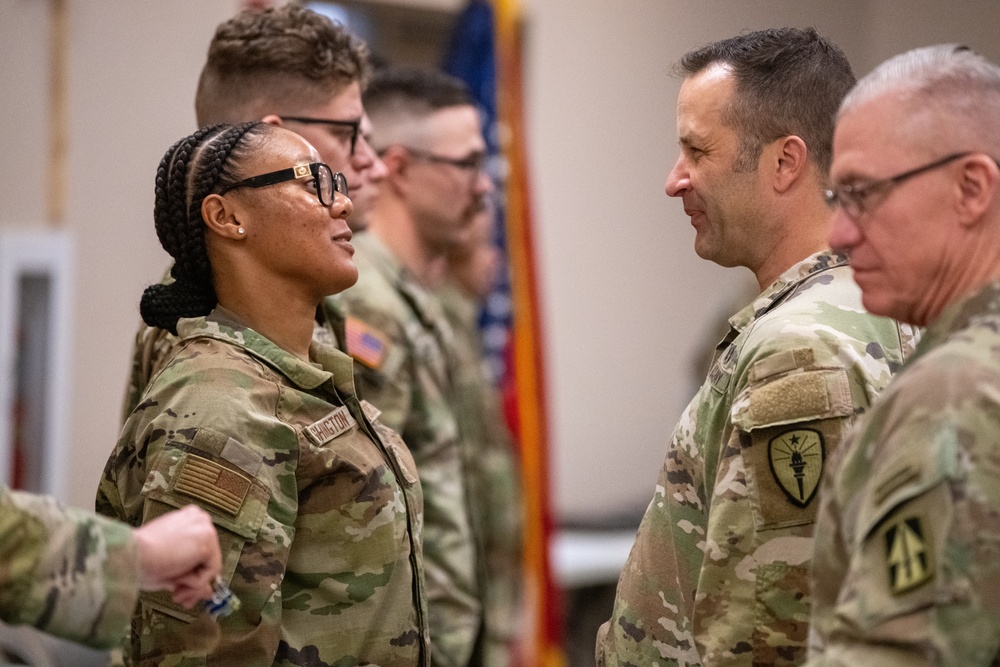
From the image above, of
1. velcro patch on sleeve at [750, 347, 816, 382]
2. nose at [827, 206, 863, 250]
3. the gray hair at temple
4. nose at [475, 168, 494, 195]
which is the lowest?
velcro patch on sleeve at [750, 347, 816, 382]

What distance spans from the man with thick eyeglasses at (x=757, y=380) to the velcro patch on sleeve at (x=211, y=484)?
577 mm

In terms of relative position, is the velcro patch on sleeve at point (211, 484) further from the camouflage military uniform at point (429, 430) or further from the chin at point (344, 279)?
the camouflage military uniform at point (429, 430)

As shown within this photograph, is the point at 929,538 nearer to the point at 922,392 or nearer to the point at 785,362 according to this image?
the point at 922,392

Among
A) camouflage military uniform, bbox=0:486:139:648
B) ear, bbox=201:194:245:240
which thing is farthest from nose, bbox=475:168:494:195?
camouflage military uniform, bbox=0:486:139:648

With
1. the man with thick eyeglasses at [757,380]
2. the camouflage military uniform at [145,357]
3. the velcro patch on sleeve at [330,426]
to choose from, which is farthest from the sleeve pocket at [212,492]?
the man with thick eyeglasses at [757,380]

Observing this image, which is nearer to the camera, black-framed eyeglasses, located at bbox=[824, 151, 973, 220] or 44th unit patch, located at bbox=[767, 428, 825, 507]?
black-framed eyeglasses, located at bbox=[824, 151, 973, 220]

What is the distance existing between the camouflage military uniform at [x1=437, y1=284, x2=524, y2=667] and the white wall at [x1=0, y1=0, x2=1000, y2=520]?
28.4 inches

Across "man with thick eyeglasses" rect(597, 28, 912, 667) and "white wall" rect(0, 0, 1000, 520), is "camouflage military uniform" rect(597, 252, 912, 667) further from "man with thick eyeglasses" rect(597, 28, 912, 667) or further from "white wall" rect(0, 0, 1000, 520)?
"white wall" rect(0, 0, 1000, 520)

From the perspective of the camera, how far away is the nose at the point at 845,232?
1.30 meters

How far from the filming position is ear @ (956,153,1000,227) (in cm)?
121

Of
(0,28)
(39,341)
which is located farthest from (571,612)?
(0,28)

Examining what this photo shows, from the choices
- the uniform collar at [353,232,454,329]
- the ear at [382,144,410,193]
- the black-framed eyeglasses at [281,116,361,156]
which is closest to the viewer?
the black-framed eyeglasses at [281,116,361,156]

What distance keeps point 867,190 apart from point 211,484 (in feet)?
2.94

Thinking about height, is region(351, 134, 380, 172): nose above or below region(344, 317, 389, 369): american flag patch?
above
